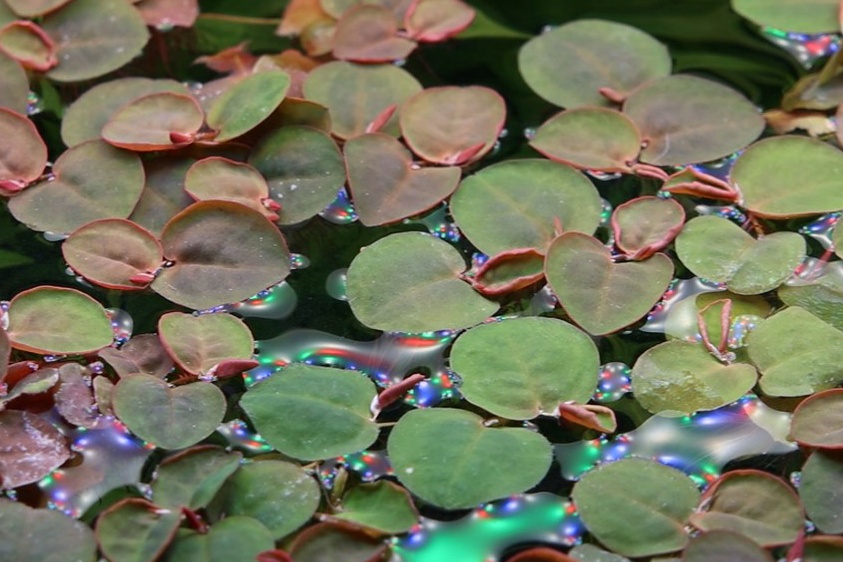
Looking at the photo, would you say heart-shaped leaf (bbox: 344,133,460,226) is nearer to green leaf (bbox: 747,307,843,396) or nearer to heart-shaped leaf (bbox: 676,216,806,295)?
heart-shaped leaf (bbox: 676,216,806,295)

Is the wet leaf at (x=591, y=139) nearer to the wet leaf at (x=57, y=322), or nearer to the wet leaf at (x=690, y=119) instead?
the wet leaf at (x=690, y=119)

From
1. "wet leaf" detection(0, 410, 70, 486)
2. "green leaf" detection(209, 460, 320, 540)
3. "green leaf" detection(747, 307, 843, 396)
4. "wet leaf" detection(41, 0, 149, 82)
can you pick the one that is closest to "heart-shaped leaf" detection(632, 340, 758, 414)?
"green leaf" detection(747, 307, 843, 396)

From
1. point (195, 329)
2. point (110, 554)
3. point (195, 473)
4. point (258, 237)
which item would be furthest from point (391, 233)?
point (110, 554)

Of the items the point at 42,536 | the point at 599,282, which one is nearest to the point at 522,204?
the point at 599,282

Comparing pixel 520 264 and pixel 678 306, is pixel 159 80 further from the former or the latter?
pixel 678 306

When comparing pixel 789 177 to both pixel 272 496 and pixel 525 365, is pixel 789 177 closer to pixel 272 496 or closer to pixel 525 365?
pixel 525 365

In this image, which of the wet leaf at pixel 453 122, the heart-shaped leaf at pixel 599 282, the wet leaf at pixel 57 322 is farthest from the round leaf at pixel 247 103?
the heart-shaped leaf at pixel 599 282
